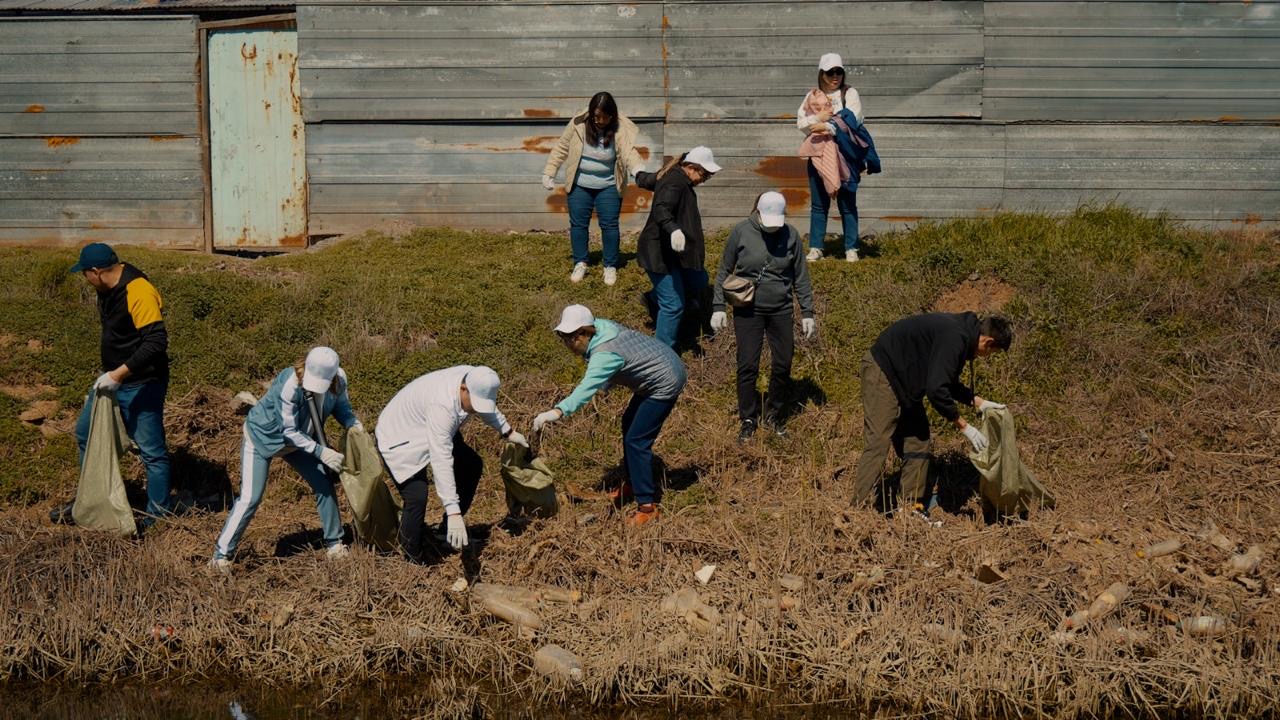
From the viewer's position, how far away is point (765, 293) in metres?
8.73

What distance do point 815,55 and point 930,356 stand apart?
Answer: 570 cm

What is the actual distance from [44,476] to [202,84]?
207 inches

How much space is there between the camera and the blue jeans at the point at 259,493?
711 centimetres

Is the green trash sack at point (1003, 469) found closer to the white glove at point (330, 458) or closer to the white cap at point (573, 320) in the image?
the white cap at point (573, 320)

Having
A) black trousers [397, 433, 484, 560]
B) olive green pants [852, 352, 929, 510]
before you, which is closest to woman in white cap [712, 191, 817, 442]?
olive green pants [852, 352, 929, 510]

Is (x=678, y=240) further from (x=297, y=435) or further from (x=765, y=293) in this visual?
(x=297, y=435)

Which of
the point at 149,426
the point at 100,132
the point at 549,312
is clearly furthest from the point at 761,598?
the point at 100,132

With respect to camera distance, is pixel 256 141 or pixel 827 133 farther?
pixel 256 141

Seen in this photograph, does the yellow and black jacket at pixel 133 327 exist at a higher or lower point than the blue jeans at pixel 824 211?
lower

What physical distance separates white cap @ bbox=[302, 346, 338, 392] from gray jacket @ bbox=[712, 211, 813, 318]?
292 centimetres

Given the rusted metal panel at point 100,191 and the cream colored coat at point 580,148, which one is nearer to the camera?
the cream colored coat at point 580,148

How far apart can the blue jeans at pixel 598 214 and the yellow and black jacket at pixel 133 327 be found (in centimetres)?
387

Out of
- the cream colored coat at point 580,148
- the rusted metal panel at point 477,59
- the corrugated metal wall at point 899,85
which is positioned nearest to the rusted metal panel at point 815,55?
the corrugated metal wall at point 899,85

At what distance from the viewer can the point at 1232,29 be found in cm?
1237
